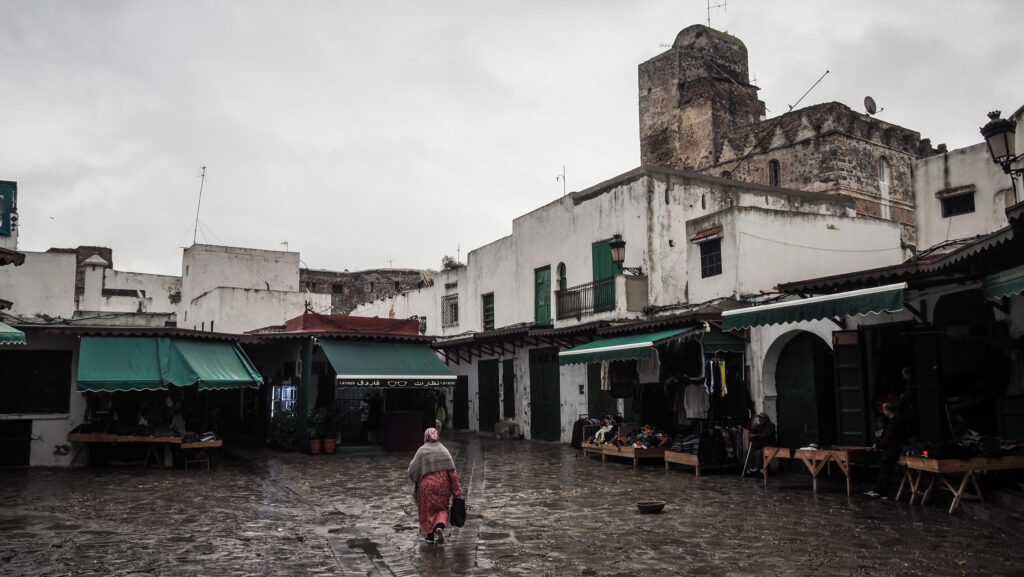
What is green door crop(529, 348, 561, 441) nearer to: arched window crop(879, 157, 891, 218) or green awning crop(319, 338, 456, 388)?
green awning crop(319, 338, 456, 388)

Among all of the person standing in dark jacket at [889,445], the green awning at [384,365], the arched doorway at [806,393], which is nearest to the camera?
the person standing in dark jacket at [889,445]

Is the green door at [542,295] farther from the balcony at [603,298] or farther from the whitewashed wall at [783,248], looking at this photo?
the whitewashed wall at [783,248]

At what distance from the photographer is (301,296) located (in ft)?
103

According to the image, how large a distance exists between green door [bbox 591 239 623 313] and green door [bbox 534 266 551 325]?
8.54 feet

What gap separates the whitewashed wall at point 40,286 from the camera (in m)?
26.4

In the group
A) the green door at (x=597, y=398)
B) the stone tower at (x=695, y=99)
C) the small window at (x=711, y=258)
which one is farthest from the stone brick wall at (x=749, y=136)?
the green door at (x=597, y=398)

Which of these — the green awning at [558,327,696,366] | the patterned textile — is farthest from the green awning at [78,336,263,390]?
the patterned textile

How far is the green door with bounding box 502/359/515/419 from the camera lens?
939 inches

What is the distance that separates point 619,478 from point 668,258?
834cm

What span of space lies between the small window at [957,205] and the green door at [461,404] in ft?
50.8

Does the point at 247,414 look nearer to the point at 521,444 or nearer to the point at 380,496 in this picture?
the point at 521,444

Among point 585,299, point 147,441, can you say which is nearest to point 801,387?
point 585,299

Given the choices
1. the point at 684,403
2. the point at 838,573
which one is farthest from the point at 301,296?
the point at 838,573

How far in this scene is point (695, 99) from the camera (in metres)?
31.3
